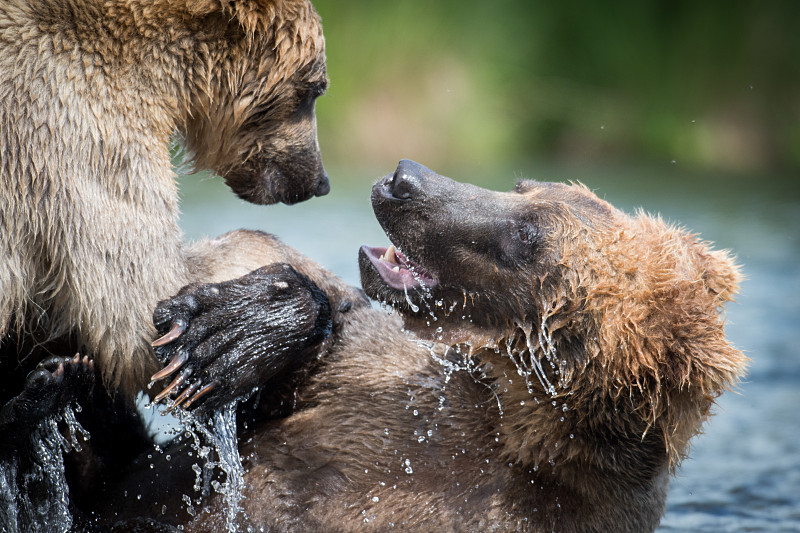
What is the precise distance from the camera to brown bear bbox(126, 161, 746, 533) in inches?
156

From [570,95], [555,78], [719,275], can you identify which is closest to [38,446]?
[719,275]

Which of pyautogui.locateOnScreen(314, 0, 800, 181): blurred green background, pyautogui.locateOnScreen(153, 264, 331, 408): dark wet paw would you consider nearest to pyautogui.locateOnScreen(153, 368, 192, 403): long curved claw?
pyautogui.locateOnScreen(153, 264, 331, 408): dark wet paw

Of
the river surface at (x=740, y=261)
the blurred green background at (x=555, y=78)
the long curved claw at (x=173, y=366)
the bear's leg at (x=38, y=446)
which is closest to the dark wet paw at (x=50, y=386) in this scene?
the bear's leg at (x=38, y=446)

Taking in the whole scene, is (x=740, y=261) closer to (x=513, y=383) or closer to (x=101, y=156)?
(x=513, y=383)

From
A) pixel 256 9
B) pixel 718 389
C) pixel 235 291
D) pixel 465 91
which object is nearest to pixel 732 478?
pixel 718 389

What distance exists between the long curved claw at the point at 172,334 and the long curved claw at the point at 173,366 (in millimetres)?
80

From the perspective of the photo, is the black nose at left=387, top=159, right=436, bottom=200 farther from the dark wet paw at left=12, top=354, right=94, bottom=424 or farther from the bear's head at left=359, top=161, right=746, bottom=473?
the dark wet paw at left=12, top=354, right=94, bottom=424

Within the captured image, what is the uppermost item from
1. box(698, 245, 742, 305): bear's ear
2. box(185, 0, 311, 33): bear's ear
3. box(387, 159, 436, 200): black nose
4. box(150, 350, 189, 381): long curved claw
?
box(185, 0, 311, 33): bear's ear

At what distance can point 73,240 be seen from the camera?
3898 mm

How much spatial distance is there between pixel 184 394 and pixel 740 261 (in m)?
7.81

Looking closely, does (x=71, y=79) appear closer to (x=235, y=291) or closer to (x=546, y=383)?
(x=235, y=291)

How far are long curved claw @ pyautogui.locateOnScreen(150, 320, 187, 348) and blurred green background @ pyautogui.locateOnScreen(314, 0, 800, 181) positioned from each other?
11509 millimetres

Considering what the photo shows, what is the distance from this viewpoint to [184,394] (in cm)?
408

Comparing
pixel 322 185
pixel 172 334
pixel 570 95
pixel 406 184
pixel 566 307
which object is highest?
pixel 570 95
